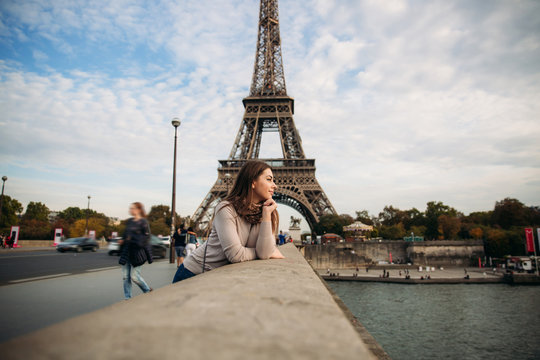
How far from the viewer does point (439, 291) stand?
3288cm

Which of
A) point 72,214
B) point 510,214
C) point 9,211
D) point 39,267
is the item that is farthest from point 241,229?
point 72,214

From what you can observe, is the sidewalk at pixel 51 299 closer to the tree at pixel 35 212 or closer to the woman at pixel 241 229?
the woman at pixel 241 229

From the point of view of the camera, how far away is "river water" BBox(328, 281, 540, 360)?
63.9 feet

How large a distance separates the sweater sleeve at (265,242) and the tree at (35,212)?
2999 inches

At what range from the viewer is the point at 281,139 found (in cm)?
4059

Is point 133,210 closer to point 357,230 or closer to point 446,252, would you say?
point 357,230

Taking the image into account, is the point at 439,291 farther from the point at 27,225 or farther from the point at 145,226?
the point at 27,225

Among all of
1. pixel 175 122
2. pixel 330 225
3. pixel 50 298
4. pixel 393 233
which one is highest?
pixel 175 122

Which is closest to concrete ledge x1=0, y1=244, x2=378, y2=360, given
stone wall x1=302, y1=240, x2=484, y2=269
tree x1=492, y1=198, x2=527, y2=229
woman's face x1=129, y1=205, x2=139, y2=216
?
woman's face x1=129, y1=205, x2=139, y2=216

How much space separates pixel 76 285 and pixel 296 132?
35602 mm

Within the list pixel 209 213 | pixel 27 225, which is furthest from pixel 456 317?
pixel 27 225

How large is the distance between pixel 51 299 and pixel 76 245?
17.2 metres

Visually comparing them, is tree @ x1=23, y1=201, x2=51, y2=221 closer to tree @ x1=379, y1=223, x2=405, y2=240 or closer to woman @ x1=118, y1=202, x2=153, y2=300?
tree @ x1=379, y1=223, x2=405, y2=240

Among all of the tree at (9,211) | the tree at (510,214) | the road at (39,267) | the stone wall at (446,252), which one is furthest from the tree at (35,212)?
the tree at (510,214)
